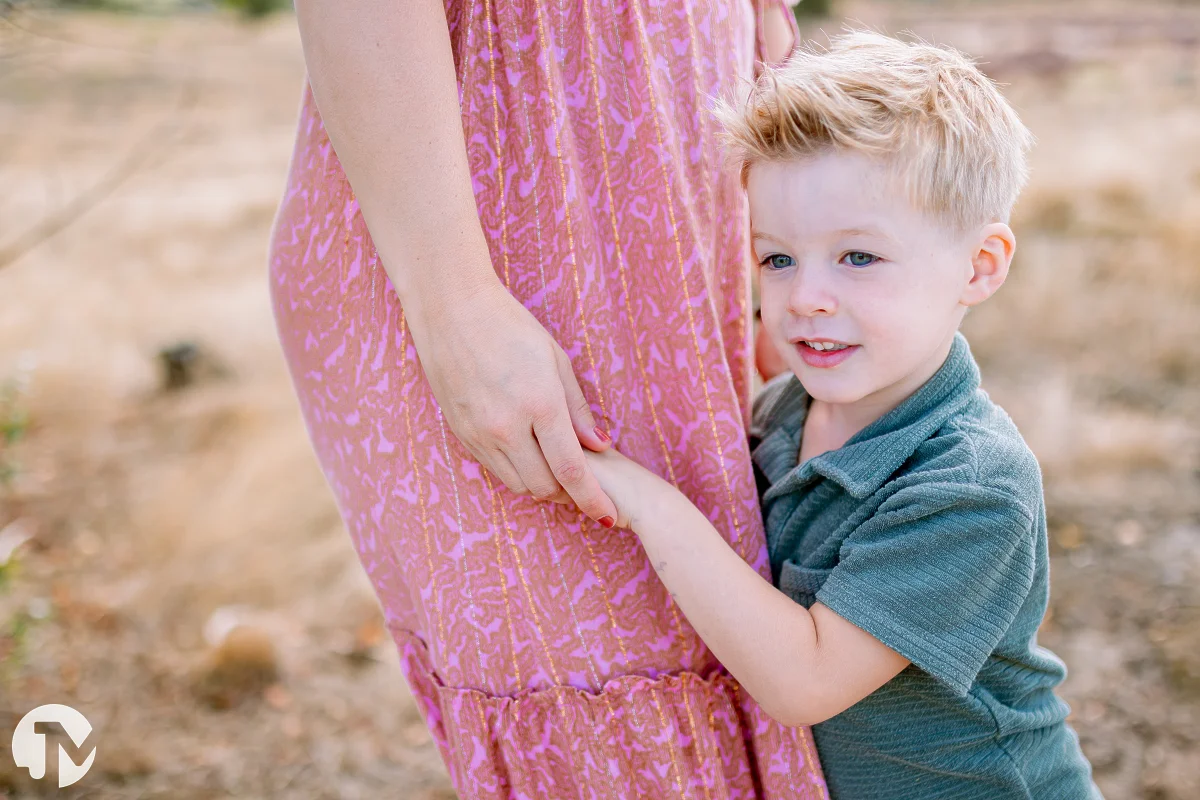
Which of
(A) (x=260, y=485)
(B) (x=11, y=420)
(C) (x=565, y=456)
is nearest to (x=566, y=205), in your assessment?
(C) (x=565, y=456)

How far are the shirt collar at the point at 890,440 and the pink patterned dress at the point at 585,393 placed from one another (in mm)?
101

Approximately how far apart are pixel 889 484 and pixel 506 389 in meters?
0.46

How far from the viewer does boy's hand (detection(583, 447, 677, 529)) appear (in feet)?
3.90

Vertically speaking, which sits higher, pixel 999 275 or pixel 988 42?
pixel 999 275

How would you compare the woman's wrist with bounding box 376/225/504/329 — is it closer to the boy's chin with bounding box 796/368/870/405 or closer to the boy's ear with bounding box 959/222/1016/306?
the boy's chin with bounding box 796/368/870/405

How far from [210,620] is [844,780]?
9.71 feet

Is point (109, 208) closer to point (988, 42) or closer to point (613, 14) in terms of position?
point (613, 14)

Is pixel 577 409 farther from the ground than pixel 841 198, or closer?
closer

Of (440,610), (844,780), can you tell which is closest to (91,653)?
(440,610)

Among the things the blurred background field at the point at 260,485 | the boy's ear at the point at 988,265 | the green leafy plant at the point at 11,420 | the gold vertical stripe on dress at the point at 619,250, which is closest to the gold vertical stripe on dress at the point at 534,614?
the gold vertical stripe on dress at the point at 619,250

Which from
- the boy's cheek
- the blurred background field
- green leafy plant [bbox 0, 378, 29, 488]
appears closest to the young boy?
the boy's cheek

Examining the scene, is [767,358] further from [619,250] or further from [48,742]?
[48,742]

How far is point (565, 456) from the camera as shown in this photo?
114 cm

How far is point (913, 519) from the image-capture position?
116cm
